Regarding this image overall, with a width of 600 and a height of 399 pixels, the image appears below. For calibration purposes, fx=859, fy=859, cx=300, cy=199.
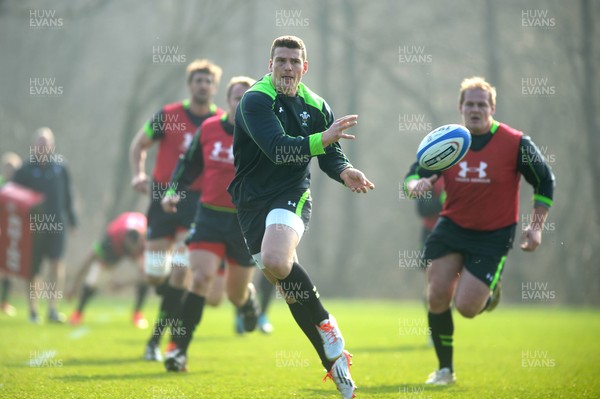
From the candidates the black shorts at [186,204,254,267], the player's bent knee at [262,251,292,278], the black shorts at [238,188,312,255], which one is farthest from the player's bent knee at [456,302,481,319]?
the player's bent knee at [262,251,292,278]

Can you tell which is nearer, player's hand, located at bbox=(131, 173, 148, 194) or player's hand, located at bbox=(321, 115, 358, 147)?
player's hand, located at bbox=(321, 115, 358, 147)

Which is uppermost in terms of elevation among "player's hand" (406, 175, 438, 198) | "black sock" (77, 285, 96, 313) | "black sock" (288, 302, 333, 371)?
"player's hand" (406, 175, 438, 198)

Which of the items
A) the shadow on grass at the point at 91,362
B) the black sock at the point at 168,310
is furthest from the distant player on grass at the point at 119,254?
the shadow on grass at the point at 91,362

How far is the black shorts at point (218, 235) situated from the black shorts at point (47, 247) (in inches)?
237

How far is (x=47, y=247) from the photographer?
13.2 metres

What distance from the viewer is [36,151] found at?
12672 mm

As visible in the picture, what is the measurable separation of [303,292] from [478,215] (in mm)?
2049

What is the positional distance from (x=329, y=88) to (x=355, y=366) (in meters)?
19.6

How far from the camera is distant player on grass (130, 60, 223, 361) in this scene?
8.39 metres

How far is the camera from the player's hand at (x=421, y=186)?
20.7ft

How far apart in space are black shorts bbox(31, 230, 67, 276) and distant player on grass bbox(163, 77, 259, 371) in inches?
226

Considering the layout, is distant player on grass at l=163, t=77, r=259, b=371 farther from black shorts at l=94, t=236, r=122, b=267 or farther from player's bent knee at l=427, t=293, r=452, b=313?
black shorts at l=94, t=236, r=122, b=267

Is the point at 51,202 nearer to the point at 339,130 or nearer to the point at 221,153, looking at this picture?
the point at 221,153

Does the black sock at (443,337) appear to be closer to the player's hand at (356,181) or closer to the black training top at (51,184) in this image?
the player's hand at (356,181)
